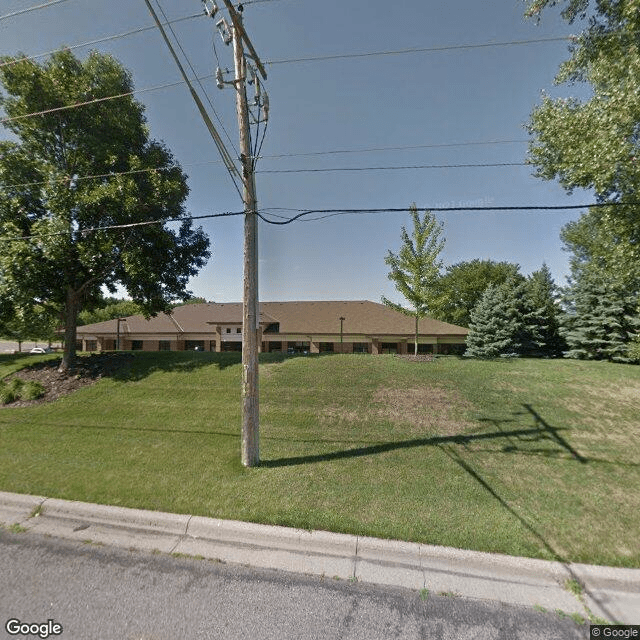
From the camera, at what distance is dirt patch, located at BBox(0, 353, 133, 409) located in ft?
32.8

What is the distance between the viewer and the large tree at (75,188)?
1027 centimetres

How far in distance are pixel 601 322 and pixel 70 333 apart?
30.5m

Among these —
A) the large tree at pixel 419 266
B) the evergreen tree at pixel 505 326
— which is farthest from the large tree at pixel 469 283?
the large tree at pixel 419 266

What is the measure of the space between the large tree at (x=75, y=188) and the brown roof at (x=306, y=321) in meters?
13.6

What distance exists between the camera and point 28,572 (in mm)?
3504

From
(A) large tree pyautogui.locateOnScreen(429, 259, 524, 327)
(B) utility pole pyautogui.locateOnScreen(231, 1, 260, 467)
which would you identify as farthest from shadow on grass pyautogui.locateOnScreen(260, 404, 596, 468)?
(A) large tree pyautogui.locateOnScreen(429, 259, 524, 327)

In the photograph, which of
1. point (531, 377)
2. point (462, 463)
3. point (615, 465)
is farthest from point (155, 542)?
point (531, 377)

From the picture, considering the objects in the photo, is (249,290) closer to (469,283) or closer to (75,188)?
(75,188)

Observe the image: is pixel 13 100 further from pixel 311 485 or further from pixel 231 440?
pixel 311 485

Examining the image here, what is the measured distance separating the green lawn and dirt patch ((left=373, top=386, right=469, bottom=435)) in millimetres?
50

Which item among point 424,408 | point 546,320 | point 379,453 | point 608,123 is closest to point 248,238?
point 379,453

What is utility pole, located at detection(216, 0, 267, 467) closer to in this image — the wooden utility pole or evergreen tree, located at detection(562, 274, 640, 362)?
the wooden utility pole

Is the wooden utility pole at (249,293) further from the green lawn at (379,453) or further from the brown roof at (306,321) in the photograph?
the brown roof at (306,321)

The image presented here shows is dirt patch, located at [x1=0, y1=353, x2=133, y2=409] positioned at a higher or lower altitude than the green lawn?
higher
